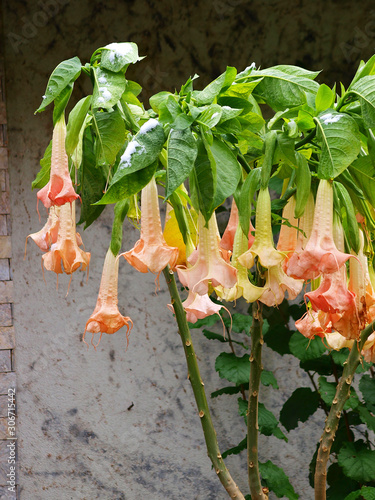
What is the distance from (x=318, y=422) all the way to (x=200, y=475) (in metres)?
0.37

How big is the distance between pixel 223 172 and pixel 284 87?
0.13 m

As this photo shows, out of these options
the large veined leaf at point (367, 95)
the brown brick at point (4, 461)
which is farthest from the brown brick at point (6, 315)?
the large veined leaf at point (367, 95)

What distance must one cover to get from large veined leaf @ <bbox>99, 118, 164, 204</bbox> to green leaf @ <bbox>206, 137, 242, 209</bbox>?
0.05 m

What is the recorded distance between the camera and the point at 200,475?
1.48 meters

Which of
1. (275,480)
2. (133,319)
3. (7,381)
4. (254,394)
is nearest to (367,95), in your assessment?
(254,394)

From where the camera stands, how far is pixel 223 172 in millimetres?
391

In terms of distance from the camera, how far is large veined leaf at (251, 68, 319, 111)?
45cm

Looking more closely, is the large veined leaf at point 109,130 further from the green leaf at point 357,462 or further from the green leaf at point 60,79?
the green leaf at point 357,462

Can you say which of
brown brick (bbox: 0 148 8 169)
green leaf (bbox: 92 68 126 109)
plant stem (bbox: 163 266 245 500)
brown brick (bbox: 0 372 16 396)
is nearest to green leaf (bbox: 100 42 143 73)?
green leaf (bbox: 92 68 126 109)

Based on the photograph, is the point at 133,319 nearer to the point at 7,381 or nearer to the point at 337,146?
the point at 7,381

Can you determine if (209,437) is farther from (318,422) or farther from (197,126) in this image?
(318,422)

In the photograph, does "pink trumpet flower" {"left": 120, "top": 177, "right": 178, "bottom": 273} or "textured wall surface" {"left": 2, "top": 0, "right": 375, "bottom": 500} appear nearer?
"pink trumpet flower" {"left": 120, "top": 177, "right": 178, "bottom": 273}

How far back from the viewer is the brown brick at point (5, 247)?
1.39m

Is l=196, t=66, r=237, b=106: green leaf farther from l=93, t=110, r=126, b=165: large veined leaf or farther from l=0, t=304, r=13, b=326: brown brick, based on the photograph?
l=0, t=304, r=13, b=326: brown brick
